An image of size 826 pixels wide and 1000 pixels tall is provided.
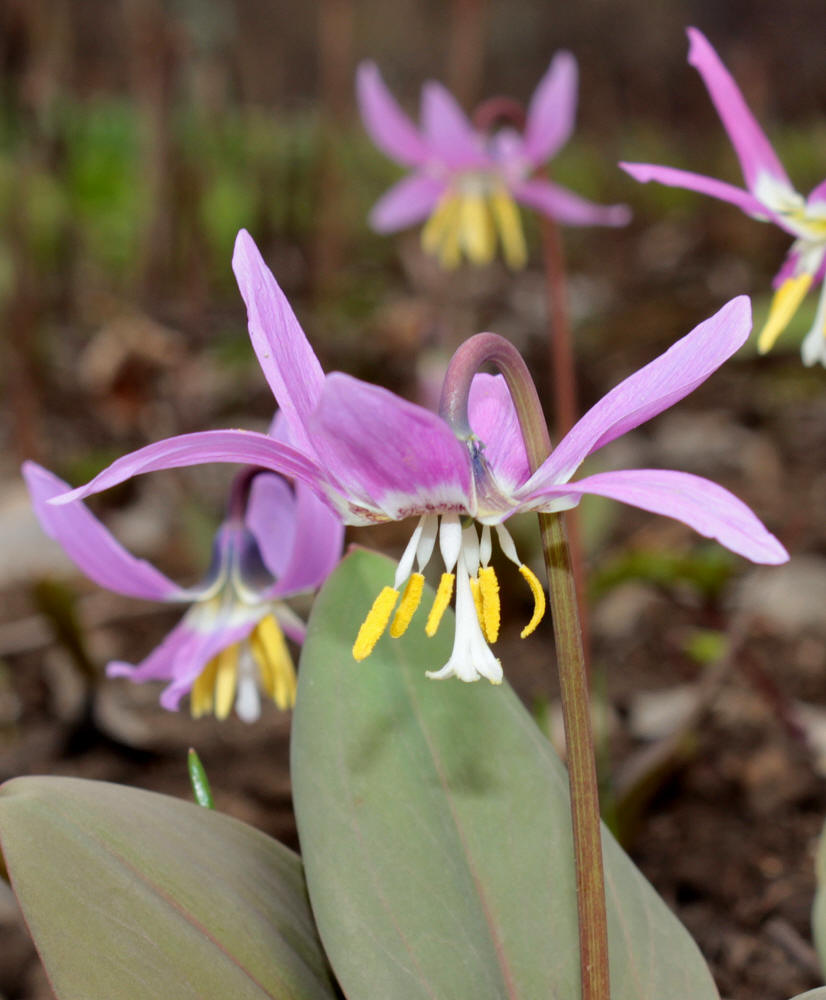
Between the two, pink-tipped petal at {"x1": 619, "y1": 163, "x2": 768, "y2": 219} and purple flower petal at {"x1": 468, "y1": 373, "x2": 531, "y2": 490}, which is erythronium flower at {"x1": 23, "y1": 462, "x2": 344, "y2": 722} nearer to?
purple flower petal at {"x1": 468, "y1": 373, "x2": 531, "y2": 490}

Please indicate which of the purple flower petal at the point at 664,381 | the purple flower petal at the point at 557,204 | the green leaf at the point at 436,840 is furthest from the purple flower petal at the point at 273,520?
the purple flower petal at the point at 557,204

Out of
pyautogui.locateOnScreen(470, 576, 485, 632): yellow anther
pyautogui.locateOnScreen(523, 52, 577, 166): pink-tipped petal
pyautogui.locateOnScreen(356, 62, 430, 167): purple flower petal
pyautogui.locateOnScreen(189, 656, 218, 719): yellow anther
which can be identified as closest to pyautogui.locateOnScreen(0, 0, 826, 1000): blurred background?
pyautogui.locateOnScreen(189, 656, 218, 719): yellow anther

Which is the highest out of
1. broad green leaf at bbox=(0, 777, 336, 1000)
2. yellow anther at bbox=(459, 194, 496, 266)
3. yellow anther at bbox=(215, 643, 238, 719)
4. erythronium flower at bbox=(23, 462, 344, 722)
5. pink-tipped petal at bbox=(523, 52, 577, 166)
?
pink-tipped petal at bbox=(523, 52, 577, 166)

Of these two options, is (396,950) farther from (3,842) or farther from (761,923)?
(761,923)

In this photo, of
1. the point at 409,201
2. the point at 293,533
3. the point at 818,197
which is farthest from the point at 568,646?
the point at 409,201

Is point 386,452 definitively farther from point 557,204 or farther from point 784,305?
point 557,204

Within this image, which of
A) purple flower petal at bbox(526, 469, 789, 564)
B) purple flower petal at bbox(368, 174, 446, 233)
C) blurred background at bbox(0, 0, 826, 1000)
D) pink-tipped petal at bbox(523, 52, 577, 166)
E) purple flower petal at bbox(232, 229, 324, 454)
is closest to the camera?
purple flower petal at bbox(526, 469, 789, 564)

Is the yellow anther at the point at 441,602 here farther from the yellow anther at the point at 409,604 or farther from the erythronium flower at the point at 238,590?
the erythronium flower at the point at 238,590
